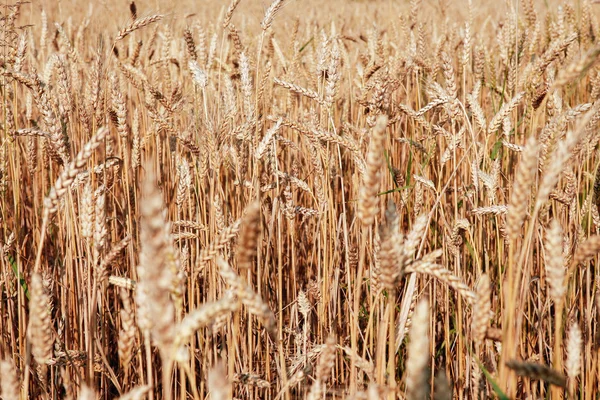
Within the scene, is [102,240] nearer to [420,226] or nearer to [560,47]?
[420,226]

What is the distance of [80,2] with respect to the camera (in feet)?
32.7

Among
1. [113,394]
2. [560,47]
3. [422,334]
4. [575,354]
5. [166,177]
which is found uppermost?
[560,47]

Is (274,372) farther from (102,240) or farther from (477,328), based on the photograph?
(477,328)

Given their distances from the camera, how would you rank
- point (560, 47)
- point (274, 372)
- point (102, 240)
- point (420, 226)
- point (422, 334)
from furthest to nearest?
point (274, 372), point (560, 47), point (102, 240), point (420, 226), point (422, 334)

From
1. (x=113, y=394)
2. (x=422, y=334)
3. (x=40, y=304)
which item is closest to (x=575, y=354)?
(x=422, y=334)

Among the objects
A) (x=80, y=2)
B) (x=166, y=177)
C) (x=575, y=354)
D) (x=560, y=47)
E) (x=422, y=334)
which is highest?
(x=80, y=2)

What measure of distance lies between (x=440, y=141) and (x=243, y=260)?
205 cm

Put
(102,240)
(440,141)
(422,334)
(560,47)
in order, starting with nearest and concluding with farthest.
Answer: (422,334), (102,240), (560,47), (440,141)

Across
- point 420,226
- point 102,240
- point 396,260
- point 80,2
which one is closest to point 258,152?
point 102,240

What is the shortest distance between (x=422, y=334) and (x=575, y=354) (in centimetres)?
43

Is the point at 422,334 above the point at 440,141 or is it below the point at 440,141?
below

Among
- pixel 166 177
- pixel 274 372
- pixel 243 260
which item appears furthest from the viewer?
pixel 166 177

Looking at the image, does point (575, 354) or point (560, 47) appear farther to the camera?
point (560, 47)

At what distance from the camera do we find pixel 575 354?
0.95m
